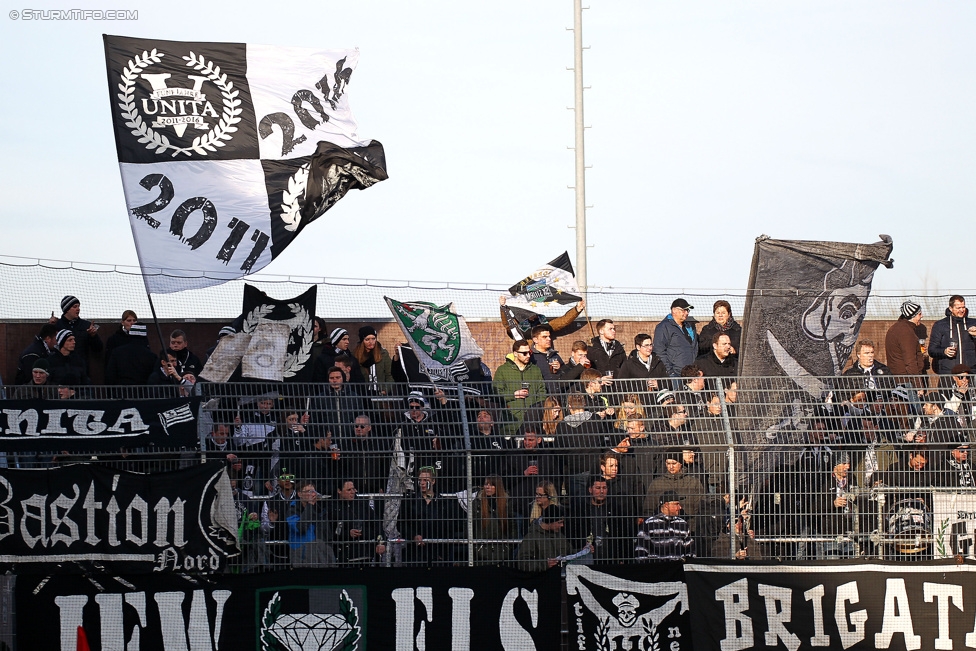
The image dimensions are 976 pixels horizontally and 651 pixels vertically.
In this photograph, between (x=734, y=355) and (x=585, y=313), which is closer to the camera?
(x=734, y=355)

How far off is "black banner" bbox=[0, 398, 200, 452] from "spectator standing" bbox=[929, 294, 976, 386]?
29.9ft

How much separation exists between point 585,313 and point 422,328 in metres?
2.42

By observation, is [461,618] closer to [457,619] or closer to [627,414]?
[457,619]

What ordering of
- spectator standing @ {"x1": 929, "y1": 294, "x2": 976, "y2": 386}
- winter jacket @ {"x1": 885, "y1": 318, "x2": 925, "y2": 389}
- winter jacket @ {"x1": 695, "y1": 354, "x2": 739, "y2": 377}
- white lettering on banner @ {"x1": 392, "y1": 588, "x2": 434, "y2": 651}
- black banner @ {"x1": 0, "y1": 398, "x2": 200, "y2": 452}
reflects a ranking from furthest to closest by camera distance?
winter jacket @ {"x1": 885, "y1": 318, "x2": 925, "y2": 389} < spectator standing @ {"x1": 929, "y1": 294, "x2": 976, "y2": 386} < winter jacket @ {"x1": 695, "y1": 354, "x2": 739, "y2": 377} < white lettering on banner @ {"x1": 392, "y1": 588, "x2": 434, "y2": 651} < black banner @ {"x1": 0, "y1": 398, "x2": 200, "y2": 452}

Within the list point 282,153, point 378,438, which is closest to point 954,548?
point 378,438

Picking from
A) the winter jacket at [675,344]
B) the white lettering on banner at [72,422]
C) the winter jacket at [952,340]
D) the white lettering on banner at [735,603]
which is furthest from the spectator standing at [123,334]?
the winter jacket at [952,340]

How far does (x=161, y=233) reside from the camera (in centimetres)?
1196

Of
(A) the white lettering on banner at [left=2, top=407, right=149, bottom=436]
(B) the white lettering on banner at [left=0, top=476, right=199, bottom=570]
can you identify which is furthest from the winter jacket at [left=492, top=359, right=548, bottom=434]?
(A) the white lettering on banner at [left=2, top=407, right=149, bottom=436]

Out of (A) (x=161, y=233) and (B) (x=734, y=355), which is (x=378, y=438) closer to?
(A) (x=161, y=233)

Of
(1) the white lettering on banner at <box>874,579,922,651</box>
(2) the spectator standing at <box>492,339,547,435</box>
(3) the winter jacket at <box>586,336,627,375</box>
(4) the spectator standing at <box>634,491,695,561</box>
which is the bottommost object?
(1) the white lettering on banner at <box>874,579,922,651</box>

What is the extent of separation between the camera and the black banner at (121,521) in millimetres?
10086

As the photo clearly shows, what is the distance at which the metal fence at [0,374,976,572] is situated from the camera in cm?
1009

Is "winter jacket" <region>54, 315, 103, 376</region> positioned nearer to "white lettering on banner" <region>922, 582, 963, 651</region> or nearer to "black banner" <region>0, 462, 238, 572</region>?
"black banner" <region>0, 462, 238, 572</region>

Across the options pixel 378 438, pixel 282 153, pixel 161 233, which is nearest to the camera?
pixel 378 438
